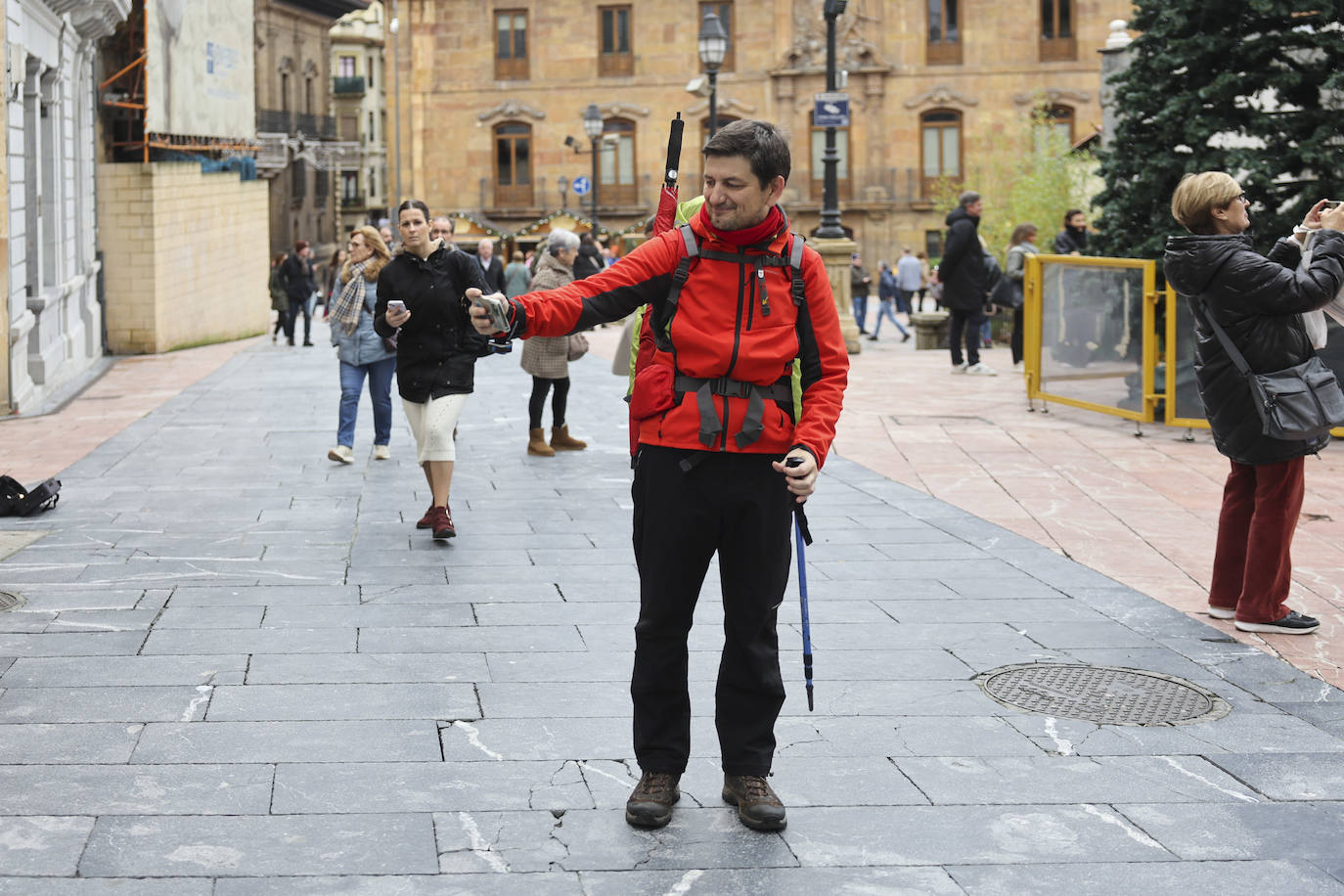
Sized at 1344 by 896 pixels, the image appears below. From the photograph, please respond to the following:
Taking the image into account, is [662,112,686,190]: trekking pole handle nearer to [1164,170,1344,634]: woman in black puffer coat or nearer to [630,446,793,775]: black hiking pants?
[630,446,793,775]: black hiking pants

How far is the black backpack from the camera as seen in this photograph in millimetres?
9258

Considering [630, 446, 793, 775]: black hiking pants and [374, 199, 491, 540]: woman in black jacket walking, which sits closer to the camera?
[630, 446, 793, 775]: black hiking pants

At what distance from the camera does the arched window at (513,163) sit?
51688 millimetres

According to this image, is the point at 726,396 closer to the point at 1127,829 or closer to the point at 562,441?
the point at 1127,829

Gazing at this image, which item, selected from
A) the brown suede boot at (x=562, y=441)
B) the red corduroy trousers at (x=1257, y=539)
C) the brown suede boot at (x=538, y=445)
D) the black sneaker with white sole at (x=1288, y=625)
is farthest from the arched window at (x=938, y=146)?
the black sneaker with white sole at (x=1288, y=625)

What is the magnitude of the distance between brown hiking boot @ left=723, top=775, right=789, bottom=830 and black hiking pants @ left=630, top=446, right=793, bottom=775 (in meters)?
0.03

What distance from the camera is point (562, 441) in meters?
12.4

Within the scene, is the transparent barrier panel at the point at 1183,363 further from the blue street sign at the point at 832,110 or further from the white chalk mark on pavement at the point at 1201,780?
the blue street sign at the point at 832,110

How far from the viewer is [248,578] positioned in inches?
303

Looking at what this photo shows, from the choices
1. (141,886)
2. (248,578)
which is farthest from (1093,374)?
(141,886)

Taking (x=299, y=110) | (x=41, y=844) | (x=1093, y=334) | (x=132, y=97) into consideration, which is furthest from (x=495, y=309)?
(x=299, y=110)

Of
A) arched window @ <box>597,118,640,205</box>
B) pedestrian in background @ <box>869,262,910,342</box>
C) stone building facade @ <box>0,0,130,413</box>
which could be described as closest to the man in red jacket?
stone building facade @ <box>0,0,130,413</box>

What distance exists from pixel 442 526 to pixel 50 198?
37.7ft

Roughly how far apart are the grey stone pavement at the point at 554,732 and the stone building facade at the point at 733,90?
4168cm
